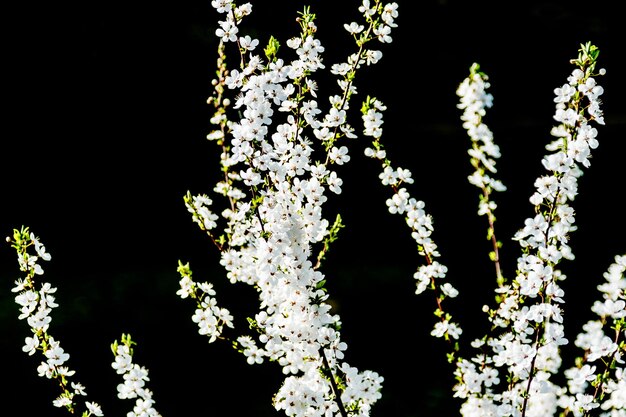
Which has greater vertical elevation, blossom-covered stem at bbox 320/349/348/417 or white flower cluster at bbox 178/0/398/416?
white flower cluster at bbox 178/0/398/416

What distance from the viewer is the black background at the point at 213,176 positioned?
18.3 feet

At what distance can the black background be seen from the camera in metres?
5.59

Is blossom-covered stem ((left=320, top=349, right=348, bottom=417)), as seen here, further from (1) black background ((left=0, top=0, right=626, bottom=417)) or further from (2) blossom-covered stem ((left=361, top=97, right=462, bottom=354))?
(1) black background ((left=0, top=0, right=626, bottom=417))

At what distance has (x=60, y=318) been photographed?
616cm

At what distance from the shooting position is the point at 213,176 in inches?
300

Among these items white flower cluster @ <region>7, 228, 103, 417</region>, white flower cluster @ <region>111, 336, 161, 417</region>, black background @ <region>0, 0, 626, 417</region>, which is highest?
black background @ <region>0, 0, 626, 417</region>

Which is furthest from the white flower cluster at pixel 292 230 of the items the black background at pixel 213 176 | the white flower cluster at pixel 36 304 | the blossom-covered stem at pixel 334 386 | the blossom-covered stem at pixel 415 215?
the black background at pixel 213 176

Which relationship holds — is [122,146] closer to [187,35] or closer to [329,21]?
[187,35]

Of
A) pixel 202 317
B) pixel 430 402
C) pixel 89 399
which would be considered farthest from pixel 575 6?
pixel 202 317

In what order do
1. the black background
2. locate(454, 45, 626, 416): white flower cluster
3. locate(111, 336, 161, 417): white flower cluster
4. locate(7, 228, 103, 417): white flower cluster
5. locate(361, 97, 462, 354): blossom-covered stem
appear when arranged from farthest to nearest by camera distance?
the black background → locate(361, 97, 462, 354): blossom-covered stem → locate(111, 336, 161, 417): white flower cluster → locate(7, 228, 103, 417): white flower cluster → locate(454, 45, 626, 416): white flower cluster

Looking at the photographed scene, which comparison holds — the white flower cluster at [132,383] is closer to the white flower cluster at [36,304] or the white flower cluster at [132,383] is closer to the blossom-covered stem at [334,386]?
the white flower cluster at [36,304]

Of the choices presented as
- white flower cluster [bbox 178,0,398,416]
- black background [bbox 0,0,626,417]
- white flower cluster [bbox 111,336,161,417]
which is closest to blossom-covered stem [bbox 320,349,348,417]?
white flower cluster [bbox 178,0,398,416]

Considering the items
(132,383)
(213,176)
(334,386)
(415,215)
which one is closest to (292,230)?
(334,386)

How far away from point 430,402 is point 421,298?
1632mm
